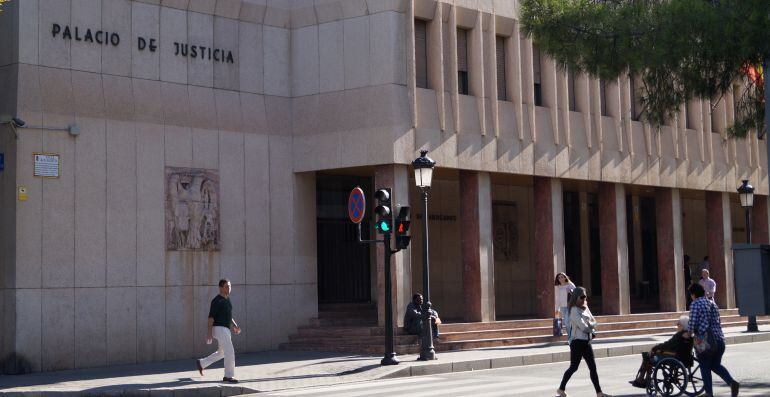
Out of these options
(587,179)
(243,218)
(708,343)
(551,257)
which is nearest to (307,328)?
(243,218)

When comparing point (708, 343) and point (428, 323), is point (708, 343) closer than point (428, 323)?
Yes

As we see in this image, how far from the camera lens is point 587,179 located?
30031 millimetres

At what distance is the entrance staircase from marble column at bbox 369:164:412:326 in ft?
1.82

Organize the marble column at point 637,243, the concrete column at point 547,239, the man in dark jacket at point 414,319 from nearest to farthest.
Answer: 1. the man in dark jacket at point 414,319
2. the concrete column at point 547,239
3. the marble column at point 637,243

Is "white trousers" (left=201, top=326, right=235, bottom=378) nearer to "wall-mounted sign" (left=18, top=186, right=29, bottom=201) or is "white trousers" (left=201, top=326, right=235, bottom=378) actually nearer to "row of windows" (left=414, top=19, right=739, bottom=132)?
"wall-mounted sign" (left=18, top=186, right=29, bottom=201)

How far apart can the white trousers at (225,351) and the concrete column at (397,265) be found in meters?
6.44

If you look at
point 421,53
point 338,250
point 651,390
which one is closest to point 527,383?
point 651,390

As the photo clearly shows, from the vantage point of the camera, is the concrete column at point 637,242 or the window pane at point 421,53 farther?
the concrete column at point 637,242

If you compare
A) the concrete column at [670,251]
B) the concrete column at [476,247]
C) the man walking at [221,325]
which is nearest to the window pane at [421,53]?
the concrete column at [476,247]

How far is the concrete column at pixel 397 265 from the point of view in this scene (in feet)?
82.6

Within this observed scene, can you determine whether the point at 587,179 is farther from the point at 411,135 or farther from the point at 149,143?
the point at 149,143

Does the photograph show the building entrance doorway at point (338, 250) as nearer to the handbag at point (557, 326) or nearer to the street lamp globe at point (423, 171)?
the handbag at point (557, 326)

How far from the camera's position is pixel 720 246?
35125 mm

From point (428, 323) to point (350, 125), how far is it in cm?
576
